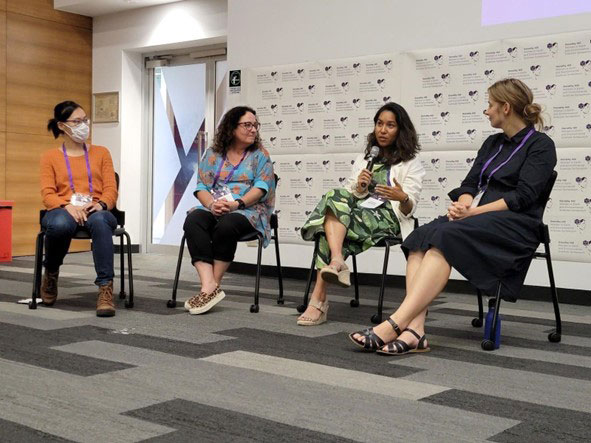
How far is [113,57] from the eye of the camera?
8.38m

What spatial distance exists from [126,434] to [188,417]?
214 millimetres

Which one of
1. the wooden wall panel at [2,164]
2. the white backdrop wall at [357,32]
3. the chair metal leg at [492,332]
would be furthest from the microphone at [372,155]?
the wooden wall panel at [2,164]

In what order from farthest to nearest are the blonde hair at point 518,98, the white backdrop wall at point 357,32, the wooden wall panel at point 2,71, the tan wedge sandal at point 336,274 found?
the wooden wall panel at point 2,71 → the white backdrop wall at point 357,32 → the tan wedge sandal at point 336,274 → the blonde hair at point 518,98

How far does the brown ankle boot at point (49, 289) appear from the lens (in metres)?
4.30

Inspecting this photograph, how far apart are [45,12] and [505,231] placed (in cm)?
638

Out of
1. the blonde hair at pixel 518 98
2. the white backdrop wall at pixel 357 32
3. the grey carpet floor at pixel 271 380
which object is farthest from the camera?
the white backdrop wall at pixel 357 32

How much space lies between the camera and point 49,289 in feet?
14.1

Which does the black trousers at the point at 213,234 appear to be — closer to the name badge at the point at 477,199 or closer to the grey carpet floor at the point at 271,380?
the grey carpet floor at the point at 271,380

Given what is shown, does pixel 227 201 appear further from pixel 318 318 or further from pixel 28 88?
pixel 28 88

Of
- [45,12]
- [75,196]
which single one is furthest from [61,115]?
[45,12]

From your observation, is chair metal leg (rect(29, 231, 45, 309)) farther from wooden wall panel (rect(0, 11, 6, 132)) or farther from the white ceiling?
the white ceiling

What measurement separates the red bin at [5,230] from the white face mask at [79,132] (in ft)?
10.4

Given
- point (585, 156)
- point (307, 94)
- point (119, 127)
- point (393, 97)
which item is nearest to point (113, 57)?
point (119, 127)

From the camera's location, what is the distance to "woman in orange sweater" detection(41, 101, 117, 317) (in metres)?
4.04
